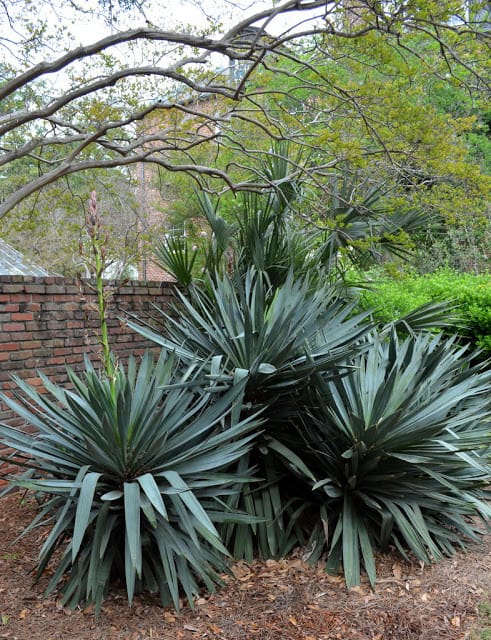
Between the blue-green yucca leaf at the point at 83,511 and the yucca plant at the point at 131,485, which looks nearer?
the blue-green yucca leaf at the point at 83,511

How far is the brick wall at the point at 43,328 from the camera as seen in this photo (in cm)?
468

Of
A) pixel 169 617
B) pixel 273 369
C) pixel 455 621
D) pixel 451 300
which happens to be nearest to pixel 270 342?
pixel 273 369

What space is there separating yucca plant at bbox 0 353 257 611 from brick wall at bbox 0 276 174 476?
3.98ft

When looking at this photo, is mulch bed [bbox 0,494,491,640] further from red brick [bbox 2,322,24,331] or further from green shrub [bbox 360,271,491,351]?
green shrub [bbox 360,271,491,351]

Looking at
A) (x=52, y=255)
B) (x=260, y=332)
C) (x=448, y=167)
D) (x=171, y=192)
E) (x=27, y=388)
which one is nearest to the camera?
(x=27, y=388)

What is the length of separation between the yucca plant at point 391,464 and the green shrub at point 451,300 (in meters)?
2.26

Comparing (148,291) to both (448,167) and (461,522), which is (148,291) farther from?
(461,522)

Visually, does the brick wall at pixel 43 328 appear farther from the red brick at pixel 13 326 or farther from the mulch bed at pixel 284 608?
the mulch bed at pixel 284 608

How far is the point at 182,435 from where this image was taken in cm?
327

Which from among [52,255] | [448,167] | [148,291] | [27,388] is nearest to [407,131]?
[448,167]

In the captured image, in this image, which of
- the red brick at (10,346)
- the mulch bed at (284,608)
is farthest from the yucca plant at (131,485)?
the red brick at (10,346)

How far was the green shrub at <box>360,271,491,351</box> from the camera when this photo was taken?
639cm

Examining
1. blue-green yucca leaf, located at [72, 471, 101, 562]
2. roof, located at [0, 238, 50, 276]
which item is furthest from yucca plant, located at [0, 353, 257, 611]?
roof, located at [0, 238, 50, 276]

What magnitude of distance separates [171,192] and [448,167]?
11157mm
